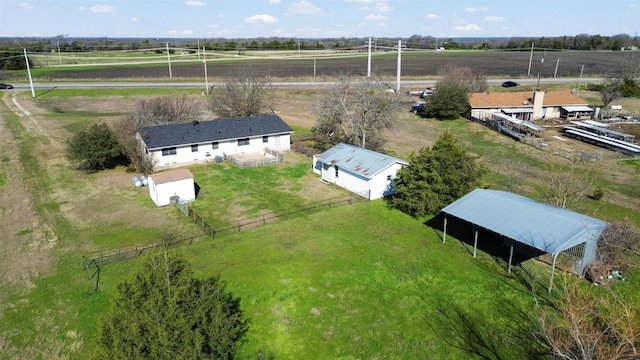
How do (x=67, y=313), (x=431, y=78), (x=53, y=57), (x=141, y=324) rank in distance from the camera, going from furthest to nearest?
1. (x=53, y=57)
2. (x=431, y=78)
3. (x=67, y=313)
4. (x=141, y=324)

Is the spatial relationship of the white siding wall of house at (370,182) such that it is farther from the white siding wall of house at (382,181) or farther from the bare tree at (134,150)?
the bare tree at (134,150)

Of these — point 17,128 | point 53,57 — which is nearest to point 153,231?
point 17,128

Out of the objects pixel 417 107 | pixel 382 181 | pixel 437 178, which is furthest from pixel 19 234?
pixel 417 107

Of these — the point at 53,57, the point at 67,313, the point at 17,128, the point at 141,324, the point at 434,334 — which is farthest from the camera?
the point at 53,57

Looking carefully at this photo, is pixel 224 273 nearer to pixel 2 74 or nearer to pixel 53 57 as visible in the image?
pixel 2 74

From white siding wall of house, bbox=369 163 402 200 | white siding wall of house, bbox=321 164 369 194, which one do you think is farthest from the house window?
white siding wall of house, bbox=369 163 402 200

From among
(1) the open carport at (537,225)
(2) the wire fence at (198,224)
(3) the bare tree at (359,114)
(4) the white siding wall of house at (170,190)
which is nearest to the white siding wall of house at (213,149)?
(3) the bare tree at (359,114)

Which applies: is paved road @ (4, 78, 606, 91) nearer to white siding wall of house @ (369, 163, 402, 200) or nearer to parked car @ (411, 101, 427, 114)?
parked car @ (411, 101, 427, 114)
